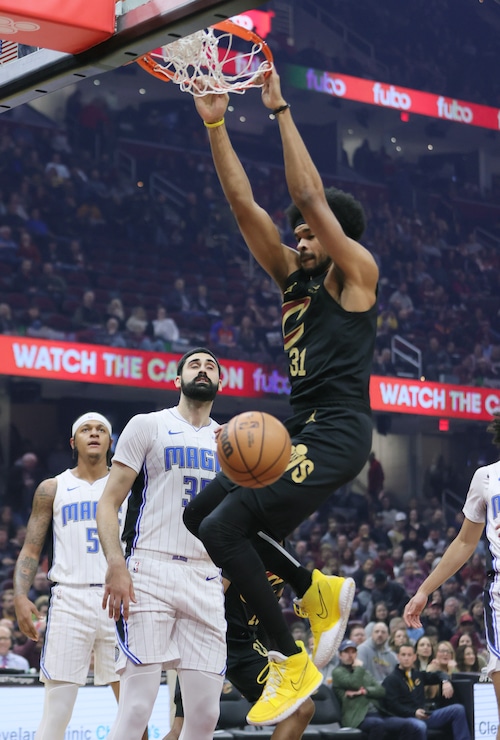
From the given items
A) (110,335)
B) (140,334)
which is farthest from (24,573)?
(140,334)

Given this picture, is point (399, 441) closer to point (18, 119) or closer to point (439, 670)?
point (18, 119)

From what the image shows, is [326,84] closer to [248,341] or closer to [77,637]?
[248,341]

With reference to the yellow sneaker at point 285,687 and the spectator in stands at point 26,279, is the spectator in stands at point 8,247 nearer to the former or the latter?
the spectator in stands at point 26,279

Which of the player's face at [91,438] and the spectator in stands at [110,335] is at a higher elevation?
the spectator in stands at [110,335]

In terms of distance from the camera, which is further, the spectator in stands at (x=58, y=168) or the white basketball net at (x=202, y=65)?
the spectator in stands at (x=58, y=168)

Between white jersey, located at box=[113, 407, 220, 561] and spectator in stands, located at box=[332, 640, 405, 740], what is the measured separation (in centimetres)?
606

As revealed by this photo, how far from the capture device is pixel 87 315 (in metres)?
19.9

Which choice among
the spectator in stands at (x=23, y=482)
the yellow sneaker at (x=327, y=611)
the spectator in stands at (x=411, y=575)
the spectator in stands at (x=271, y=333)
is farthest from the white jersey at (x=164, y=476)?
the spectator in stands at (x=271, y=333)

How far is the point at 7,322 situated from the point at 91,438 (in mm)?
12191

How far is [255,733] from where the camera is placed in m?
10.0

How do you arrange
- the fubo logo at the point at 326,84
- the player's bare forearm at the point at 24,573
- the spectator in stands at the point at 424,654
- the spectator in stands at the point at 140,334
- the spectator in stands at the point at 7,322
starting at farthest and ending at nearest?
the fubo logo at the point at 326,84, the spectator in stands at the point at 140,334, the spectator in stands at the point at 7,322, the spectator in stands at the point at 424,654, the player's bare forearm at the point at 24,573

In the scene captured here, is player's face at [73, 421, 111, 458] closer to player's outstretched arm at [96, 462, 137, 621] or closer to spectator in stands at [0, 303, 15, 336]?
player's outstretched arm at [96, 462, 137, 621]

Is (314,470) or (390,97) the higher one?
(390,97)

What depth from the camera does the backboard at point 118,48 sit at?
4.53 m
